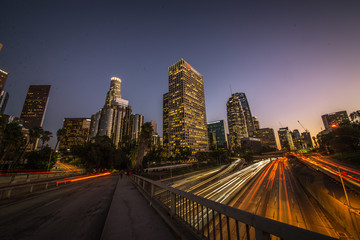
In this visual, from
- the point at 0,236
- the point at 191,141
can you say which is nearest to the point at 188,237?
the point at 0,236

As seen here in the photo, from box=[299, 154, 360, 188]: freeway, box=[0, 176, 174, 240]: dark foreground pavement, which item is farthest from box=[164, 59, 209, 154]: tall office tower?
box=[0, 176, 174, 240]: dark foreground pavement

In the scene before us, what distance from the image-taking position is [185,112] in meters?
146

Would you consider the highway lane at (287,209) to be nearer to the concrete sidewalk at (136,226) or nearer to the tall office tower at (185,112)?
the concrete sidewalk at (136,226)

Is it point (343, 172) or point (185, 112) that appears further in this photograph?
point (185, 112)

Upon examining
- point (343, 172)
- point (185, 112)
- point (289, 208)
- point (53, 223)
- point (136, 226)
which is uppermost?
point (185, 112)

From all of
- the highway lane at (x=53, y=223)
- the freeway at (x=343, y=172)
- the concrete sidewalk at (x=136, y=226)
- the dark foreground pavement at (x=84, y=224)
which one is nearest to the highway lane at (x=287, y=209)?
the freeway at (x=343, y=172)

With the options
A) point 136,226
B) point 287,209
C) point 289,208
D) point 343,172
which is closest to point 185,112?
point 343,172

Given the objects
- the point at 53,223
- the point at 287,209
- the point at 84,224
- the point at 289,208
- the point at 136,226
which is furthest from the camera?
the point at 289,208

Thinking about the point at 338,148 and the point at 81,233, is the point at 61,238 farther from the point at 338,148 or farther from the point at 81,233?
the point at 338,148

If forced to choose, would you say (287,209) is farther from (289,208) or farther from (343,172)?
(343,172)

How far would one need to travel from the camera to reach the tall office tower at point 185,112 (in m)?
142

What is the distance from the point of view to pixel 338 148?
57.9 meters

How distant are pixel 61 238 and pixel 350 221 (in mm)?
29999

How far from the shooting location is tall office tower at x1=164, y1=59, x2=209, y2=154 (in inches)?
5586
